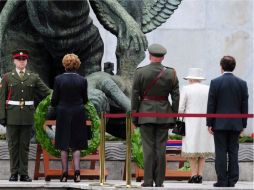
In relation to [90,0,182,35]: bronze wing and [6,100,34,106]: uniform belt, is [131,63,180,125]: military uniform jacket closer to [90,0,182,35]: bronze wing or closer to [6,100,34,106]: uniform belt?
[6,100,34,106]: uniform belt

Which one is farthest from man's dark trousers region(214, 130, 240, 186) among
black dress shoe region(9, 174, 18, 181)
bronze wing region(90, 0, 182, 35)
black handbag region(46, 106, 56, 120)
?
bronze wing region(90, 0, 182, 35)

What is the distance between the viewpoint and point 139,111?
16297mm

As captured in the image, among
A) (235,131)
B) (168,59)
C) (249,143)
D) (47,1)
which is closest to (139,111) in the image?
(235,131)

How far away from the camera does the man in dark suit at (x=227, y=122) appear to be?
16.4 metres

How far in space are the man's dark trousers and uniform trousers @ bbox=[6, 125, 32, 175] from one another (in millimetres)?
2229

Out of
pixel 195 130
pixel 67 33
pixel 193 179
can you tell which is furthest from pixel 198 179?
pixel 67 33

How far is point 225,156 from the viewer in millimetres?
16453

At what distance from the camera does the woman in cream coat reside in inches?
696

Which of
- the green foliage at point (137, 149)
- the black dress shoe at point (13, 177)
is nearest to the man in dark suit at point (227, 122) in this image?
the green foliage at point (137, 149)

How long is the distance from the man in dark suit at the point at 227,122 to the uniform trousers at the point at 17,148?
2.15m

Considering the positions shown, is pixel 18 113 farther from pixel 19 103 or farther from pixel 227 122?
pixel 227 122

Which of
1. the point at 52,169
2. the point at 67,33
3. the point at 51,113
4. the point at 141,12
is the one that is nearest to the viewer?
the point at 52,169

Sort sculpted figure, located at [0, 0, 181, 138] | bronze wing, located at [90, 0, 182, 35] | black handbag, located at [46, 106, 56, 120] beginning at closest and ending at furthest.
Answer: black handbag, located at [46, 106, 56, 120], sculpted figure, located at [0, 0, 181, 138], bronze wing, located at [90, 0, 182, 35]

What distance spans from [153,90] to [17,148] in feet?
6.32
